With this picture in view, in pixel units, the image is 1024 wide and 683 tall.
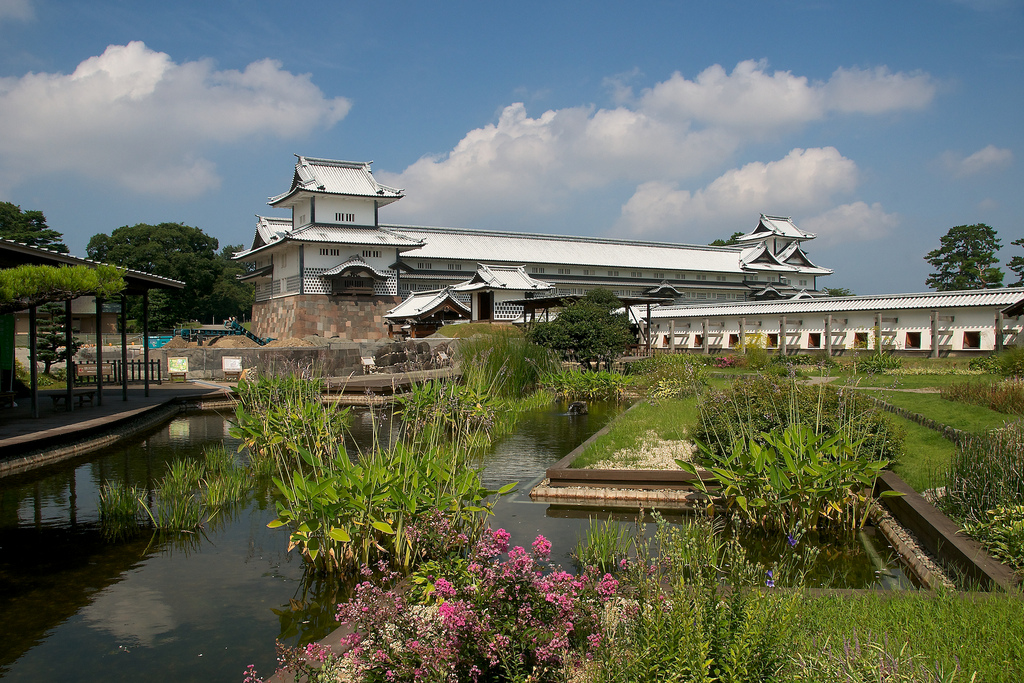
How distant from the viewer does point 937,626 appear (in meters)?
3.29

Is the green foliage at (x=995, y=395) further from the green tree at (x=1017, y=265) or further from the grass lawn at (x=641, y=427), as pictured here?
the green tree at (x=1017, y=265)

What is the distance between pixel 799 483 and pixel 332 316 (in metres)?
32.6

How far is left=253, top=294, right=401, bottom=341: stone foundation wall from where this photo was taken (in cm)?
3538

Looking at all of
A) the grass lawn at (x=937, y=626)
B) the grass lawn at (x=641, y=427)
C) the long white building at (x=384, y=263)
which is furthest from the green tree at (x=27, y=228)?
the grass lawn at (x=937, y=626)

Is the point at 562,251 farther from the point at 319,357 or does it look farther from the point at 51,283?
the point at 51,283

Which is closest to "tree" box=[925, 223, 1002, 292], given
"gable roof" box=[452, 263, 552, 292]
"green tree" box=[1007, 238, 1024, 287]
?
"green tree" box=[1007, 238, 1024, 287]

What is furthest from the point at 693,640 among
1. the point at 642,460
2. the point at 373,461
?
the point at 642,460

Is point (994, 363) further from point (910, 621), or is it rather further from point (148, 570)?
point (148, 570)

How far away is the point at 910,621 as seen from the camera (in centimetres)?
339

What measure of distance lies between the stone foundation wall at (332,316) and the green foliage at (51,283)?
78.9ft

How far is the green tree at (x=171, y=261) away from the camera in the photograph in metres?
51.3

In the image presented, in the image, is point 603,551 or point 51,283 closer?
point 603,551

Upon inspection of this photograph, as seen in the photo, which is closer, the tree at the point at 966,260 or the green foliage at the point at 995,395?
the green foliage at the point at 995,395

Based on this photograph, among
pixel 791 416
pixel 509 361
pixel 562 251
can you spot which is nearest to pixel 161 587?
pixel 791 416
